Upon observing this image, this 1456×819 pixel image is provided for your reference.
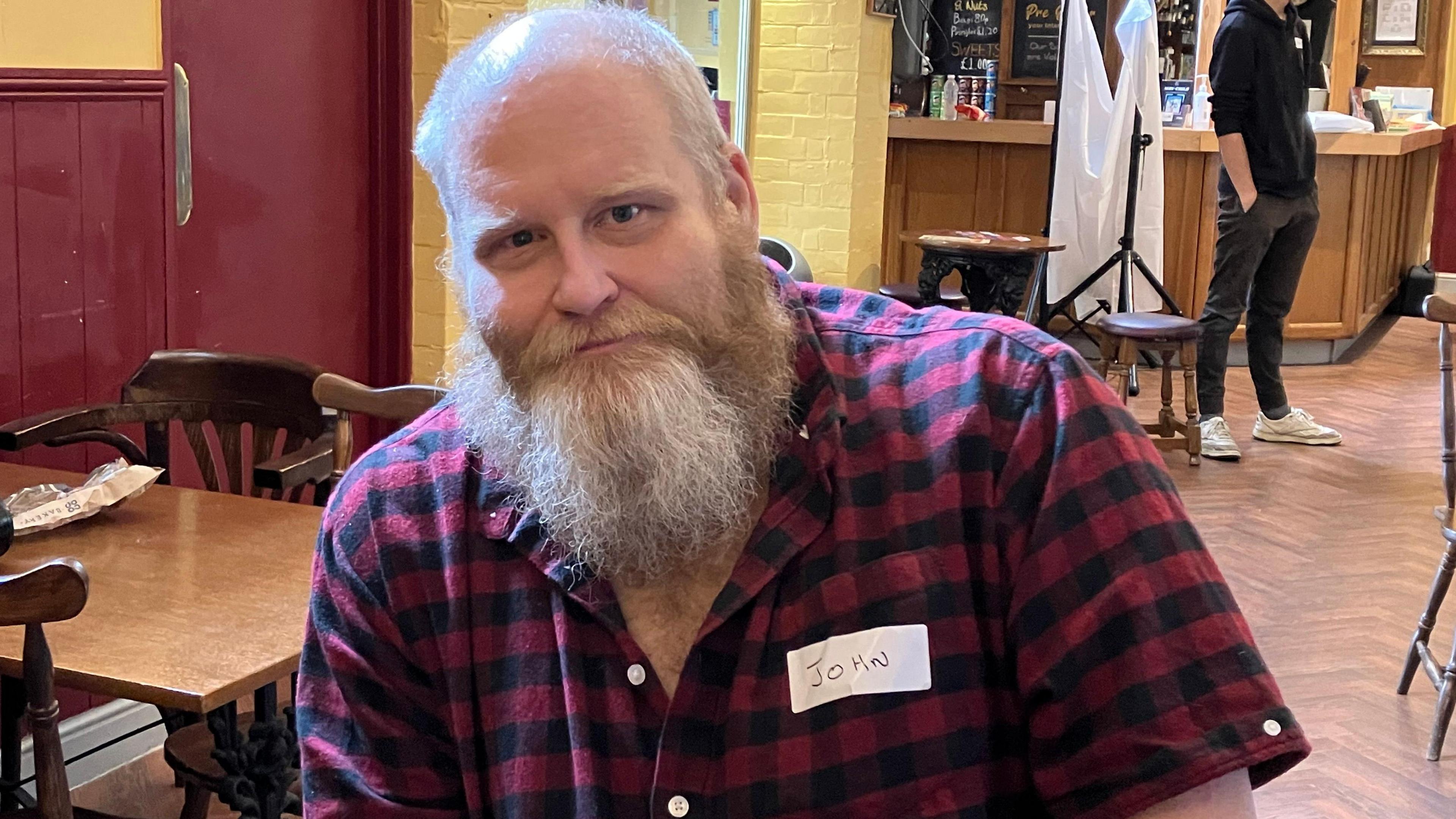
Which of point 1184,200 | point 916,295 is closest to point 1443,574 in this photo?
point 916,295

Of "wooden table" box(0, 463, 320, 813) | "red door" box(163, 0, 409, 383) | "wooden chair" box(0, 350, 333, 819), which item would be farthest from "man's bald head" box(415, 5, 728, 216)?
"red door" box(163, 0, 409, 383)

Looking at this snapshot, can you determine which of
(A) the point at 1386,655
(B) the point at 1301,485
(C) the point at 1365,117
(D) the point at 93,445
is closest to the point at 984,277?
(B) the point at 1301,485

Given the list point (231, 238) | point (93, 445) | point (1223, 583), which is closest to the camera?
point (1223, 583)

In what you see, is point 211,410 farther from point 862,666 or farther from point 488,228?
point 862,666

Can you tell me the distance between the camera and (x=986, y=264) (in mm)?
5684

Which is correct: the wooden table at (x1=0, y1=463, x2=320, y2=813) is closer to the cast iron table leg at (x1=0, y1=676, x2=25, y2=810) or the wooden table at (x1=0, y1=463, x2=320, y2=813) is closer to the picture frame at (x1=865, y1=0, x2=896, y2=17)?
the cast iron table leg at (x1=0, y1=676, x2=25, y2=810)

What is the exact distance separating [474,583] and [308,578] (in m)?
0.88

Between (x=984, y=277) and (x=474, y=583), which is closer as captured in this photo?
(x=474, y=583)

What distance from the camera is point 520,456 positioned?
1193 millimetres

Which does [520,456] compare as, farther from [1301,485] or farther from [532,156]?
[1301,485]

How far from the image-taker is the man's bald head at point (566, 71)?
45.4 inches

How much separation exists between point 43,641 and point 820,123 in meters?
4.93

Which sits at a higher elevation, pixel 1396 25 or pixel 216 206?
pixel 1396 25

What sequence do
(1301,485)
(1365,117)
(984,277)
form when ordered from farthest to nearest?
1. (1365,117)
2. (984,277)
3. (1301,485)
